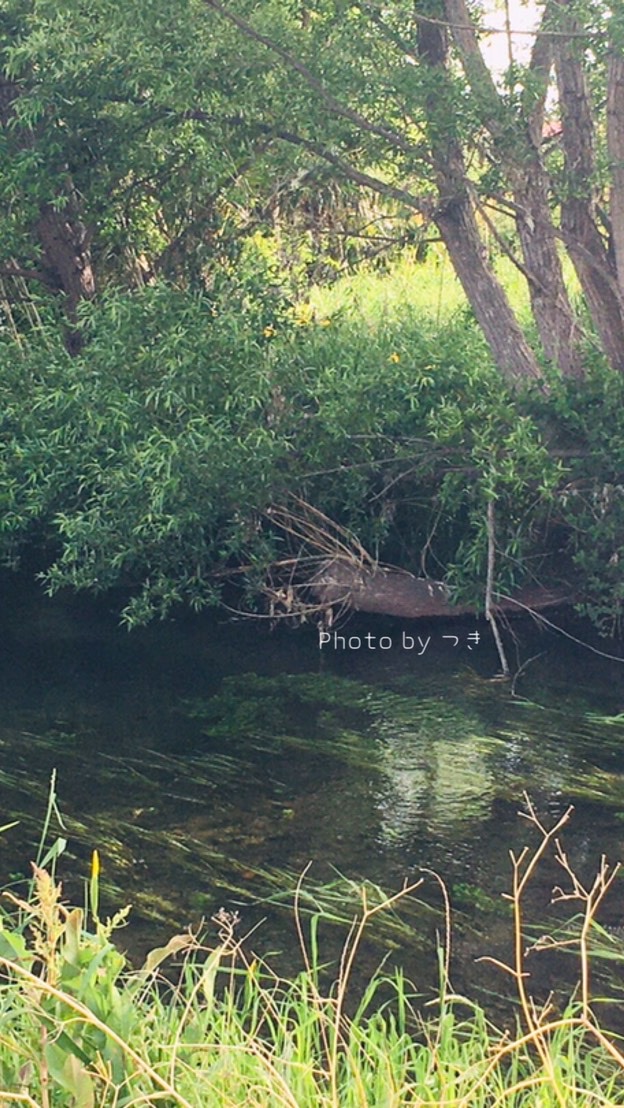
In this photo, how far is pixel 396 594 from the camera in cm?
923

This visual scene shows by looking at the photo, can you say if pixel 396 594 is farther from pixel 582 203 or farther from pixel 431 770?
pixel 582 203

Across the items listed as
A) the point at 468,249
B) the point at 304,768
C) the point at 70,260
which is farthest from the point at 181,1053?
the point at 70,260

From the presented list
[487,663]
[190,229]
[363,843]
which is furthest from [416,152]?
[363,843]

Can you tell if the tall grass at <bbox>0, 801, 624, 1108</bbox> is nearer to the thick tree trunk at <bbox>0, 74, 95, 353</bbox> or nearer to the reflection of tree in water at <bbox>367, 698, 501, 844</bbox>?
the reflection of tree in water at <bbox>367, 698, 501, 844</bbox>

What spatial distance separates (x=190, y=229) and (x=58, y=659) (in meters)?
3.64

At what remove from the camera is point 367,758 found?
6.71 m

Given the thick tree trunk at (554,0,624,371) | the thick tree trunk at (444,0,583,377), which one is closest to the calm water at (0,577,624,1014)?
the thick tree trunk at (444,0,583,377)

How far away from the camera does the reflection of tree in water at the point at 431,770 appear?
5859 mm

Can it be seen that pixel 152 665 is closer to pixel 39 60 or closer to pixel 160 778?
pixel 160 778

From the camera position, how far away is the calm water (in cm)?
497

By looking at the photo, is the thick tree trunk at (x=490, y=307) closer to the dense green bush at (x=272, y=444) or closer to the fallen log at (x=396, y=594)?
the dense green bush at (x=272, y=444)

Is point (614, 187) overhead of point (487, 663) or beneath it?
overhead

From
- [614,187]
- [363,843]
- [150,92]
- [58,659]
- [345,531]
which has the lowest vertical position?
[363,843]

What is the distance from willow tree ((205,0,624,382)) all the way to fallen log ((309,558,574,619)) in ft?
5.23
